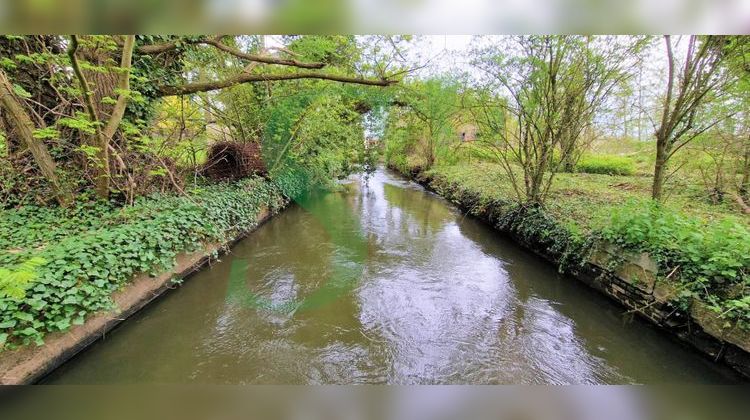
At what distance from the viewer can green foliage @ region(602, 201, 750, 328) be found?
10.2 feet

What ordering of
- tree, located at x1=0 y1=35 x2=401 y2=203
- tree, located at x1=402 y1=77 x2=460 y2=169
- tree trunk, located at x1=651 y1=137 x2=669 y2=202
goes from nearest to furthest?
1. tree, located at x1=0 y1=35 x2=401 y2=203
2. tree trunk, located at x1=651 y1=137 x2=669 y2=202
3. tree, located at x1=402 y1=77 x2=460 y2=169

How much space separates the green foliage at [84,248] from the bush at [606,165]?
41.4ft

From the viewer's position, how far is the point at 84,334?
3.24 meters

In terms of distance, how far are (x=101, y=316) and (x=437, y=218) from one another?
8026mm

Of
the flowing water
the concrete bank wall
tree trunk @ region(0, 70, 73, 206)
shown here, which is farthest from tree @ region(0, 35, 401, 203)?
the flowing water

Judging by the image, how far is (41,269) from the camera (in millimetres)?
2898

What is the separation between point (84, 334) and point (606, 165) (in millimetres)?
15450

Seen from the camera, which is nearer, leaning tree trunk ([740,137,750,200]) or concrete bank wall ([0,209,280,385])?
concrete bank wall ([0,209,280,385])

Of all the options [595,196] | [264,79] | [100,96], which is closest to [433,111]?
[595,196]

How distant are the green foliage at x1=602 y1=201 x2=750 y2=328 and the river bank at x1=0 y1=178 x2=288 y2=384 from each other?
5.83 meters

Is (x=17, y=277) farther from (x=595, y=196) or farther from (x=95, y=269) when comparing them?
(x=595, y=196)

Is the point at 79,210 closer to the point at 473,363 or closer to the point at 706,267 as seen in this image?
the point at 473,363

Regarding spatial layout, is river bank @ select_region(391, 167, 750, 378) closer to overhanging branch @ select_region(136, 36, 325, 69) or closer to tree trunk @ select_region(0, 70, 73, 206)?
overhanging branch @ select_region(136, 36, 325, 69)
